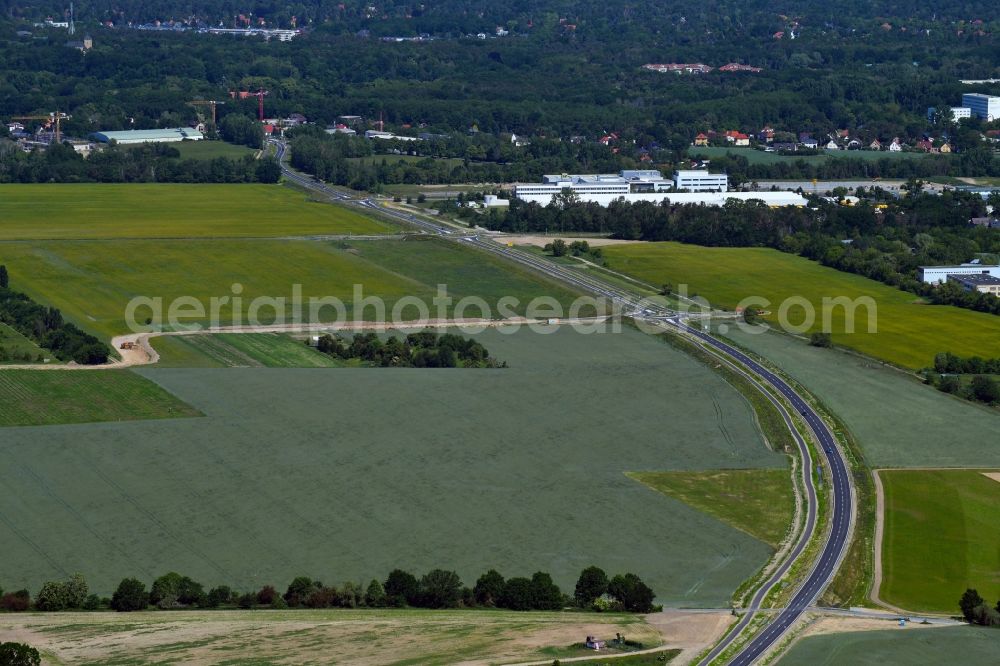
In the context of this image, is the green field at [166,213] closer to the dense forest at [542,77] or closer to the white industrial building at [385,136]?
the white industrial building at [385,136]

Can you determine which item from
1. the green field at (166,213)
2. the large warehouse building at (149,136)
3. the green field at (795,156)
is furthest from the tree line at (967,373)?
the large warehouse building at (149,136)

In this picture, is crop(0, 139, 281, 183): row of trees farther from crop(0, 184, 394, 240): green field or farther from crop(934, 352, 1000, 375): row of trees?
crop(934, 352, 1000, 375): row of trees

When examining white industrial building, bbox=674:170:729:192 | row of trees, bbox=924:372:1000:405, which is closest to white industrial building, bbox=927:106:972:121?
white industrial building, bbox=674:170:729:192

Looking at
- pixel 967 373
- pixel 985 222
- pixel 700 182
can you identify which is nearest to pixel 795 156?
pixel 700 182

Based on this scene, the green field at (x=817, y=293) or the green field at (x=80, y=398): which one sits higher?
the green field at (x=817, y=293)

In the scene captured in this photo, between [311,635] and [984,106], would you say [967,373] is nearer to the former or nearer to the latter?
[311,635]
